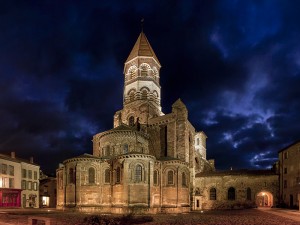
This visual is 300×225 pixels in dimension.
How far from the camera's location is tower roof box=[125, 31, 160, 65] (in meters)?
55.7

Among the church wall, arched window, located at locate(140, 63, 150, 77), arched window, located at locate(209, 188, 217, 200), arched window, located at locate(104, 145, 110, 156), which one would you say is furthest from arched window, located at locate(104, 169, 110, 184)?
arched window, located at locate(140, 63, 150, 77)

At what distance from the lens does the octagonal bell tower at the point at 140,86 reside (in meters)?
52.2

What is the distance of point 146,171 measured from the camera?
118ft

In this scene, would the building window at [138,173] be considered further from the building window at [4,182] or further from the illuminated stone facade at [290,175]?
the building window at [4,182]

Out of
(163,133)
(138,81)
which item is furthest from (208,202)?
(138,81)

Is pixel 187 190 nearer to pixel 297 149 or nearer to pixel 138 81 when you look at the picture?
pixel 297 149

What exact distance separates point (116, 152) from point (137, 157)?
592 cm

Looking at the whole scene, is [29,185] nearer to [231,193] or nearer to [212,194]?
[212,194]

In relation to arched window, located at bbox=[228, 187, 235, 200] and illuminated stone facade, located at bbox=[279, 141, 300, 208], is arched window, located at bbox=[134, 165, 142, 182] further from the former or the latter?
illuminated stone facade, located at bbox=[279, 141, 300, 208]

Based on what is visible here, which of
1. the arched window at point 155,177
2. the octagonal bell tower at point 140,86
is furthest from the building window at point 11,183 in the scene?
the arched window at point 155,177

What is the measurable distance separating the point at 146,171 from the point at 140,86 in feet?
70.4

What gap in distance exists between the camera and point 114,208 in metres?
35.7

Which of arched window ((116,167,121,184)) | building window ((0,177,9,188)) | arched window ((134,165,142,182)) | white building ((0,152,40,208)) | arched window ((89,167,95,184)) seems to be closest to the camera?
arched window ((134,165,142,182))

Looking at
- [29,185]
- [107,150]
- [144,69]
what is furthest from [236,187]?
[29,185]
